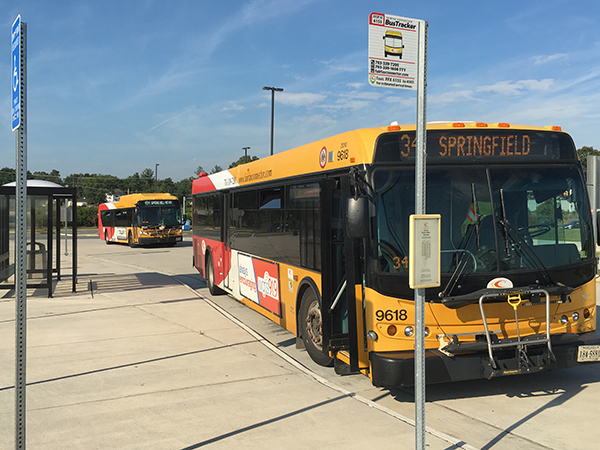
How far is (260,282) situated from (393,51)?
6580 mm

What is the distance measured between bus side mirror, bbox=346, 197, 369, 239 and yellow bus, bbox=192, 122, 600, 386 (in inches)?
0.5

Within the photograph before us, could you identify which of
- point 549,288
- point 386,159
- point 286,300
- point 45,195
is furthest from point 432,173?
point 45,195

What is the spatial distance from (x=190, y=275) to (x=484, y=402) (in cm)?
1398

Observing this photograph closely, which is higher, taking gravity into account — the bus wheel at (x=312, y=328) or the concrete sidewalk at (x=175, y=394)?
the bus wheel at (x=312, y=328)

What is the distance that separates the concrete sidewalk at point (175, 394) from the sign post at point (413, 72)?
1.26m

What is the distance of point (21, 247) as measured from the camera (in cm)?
358

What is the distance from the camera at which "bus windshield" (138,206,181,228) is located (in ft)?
111

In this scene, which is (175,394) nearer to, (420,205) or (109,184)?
(420,205)

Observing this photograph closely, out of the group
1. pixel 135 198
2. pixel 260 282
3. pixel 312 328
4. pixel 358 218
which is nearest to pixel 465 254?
pixel 358 218

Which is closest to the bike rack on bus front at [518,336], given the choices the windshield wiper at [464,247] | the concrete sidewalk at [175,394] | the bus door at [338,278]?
the windshield wiper at [464,247]

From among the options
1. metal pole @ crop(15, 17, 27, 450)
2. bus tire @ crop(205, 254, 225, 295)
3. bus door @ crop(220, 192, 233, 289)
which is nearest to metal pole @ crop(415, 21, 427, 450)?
metal pole @ crop(15, 17, 27, 450)

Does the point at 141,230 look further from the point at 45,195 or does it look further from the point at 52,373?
the point at 52,373

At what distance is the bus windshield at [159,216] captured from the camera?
33.8 metres

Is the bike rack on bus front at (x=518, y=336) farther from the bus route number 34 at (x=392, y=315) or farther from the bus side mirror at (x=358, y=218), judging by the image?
the bus side mirror at (x=358, y=218)
